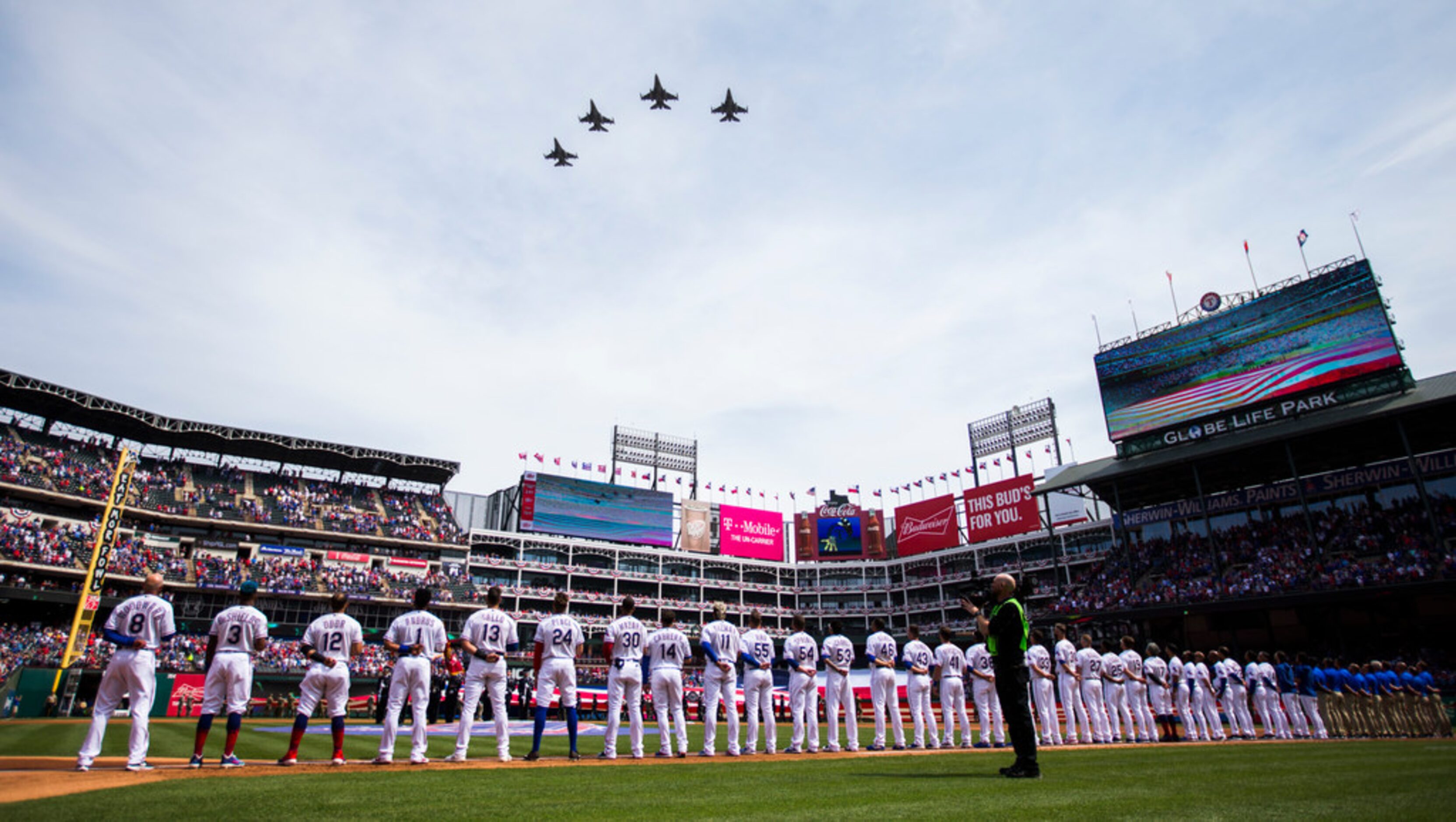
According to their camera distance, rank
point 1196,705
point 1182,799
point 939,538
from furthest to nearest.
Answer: point 939,538, point 1196,705, point 1182,799

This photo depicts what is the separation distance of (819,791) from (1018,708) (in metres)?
2.76

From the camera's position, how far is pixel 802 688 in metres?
12.8

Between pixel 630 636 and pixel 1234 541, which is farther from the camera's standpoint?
pixel 1234 541

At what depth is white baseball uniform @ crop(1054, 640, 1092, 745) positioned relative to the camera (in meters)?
15.6

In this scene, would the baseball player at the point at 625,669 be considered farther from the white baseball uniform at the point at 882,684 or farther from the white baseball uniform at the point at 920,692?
the white baseball uniform at the point at 920,692

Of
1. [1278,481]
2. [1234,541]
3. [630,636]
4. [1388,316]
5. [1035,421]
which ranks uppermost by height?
[1035,421]

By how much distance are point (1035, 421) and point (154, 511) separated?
223 feet

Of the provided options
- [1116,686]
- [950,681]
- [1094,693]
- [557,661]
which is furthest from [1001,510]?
[557,661]

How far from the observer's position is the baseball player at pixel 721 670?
38.3 ft

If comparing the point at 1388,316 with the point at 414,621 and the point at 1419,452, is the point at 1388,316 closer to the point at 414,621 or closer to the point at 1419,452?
the point at 1419,452

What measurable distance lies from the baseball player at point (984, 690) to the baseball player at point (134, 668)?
1328 cm

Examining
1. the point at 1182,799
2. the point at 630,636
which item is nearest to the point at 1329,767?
the point at 1182,799

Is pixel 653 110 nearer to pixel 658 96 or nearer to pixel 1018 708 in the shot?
pixel 658 96

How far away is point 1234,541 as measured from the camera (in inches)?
1646
